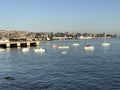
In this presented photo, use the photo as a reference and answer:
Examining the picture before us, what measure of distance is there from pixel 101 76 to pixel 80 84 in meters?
8.98

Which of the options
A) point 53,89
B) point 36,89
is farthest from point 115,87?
point 36,89

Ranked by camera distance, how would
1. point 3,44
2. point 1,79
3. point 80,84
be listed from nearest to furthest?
point 80,84
point 1,79
point 3,44

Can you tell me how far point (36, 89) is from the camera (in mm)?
41781

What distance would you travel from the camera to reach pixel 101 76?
173 ft

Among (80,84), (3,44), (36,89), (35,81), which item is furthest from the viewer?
(3,44)

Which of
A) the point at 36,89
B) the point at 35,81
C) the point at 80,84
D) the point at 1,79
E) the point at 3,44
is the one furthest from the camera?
the point at 3,44

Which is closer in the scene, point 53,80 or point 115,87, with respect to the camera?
point 115,87

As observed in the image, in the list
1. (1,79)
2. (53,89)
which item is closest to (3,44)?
(1,79)

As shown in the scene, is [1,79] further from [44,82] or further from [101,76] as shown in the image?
[101,76]

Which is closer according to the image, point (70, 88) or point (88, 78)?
point (70, 88)

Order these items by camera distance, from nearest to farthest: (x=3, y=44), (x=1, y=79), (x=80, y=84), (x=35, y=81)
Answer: (x=80, y=84) < (x=35, y=81) < (x=1, y=79) < (x=3, y=44)

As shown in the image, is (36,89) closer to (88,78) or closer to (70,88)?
(70,88)

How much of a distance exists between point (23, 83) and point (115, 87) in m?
16.3

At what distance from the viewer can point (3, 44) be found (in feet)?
643
